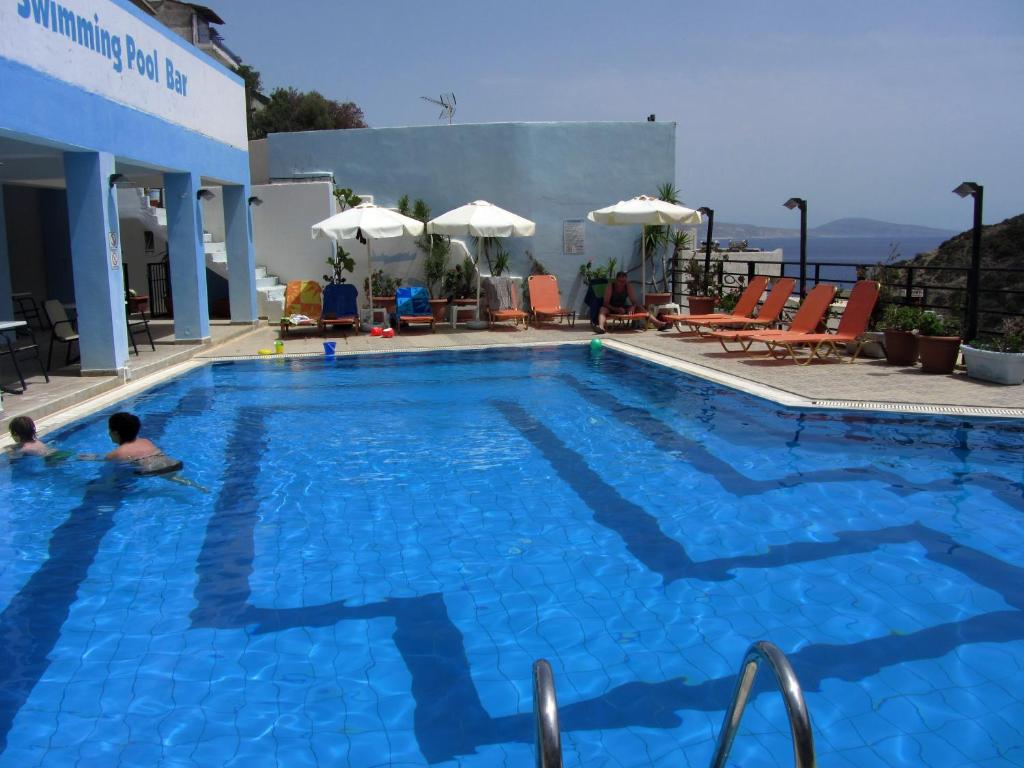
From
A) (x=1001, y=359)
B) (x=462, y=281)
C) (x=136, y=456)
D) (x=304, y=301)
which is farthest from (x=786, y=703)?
(x=462, y=281)

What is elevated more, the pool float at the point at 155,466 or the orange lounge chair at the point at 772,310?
the orange lounge chair at the point at 772,310

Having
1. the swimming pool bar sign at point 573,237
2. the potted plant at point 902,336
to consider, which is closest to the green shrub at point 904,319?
the potted plant at point 902,336

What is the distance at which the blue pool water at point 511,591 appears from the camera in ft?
12.8

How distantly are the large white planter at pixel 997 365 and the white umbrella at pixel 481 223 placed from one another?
791cm

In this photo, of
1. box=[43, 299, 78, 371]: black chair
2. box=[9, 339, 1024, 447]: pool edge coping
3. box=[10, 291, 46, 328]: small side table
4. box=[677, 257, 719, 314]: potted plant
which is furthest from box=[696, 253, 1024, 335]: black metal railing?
box=[10, 291, 46, 328]: small side table

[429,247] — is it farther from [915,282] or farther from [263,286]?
[915,282]

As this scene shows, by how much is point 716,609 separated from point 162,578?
3358 millimetres

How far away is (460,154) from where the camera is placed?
59.4 ft

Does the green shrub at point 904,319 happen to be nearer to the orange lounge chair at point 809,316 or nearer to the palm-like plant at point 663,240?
the orange lounge chair at point 809,316

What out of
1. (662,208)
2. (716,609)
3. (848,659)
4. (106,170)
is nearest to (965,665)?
(848,659)

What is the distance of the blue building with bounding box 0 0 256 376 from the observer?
930cm

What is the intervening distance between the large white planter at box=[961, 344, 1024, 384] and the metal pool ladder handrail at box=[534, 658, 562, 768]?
359 inches

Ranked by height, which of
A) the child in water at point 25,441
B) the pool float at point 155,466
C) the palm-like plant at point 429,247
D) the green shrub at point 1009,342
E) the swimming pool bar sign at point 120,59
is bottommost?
the pool float at point 155,466

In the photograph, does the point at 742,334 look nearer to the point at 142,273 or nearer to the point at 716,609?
the point at 716,609
